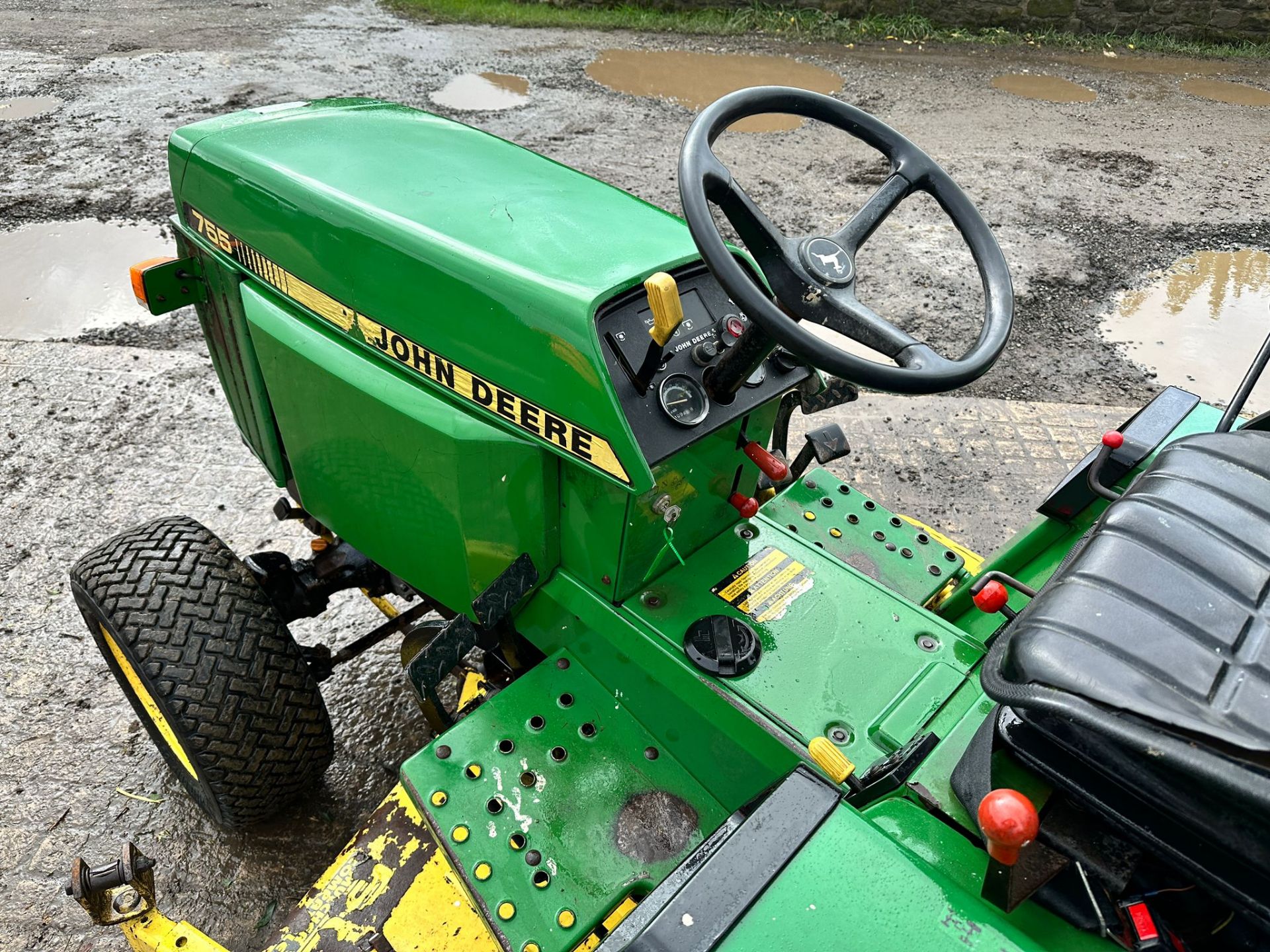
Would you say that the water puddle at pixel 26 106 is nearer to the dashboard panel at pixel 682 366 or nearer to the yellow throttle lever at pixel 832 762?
the dashboard panel at pixel 682 366

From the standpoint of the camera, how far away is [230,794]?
1828 millimetres

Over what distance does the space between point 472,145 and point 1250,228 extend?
188 inches

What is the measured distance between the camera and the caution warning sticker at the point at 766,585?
1741 millimetres

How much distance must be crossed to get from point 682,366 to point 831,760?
28.1 inches

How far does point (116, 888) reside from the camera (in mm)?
1566

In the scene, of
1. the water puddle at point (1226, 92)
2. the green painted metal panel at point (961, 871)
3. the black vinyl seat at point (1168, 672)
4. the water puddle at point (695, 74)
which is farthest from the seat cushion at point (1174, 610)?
the water puddle at point (1226, 92)

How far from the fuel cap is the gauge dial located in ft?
1.25

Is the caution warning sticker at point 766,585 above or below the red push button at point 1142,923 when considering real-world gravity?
below

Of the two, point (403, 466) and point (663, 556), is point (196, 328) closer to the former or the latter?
point (403, 466)

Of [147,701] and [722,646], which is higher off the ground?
[722,646]

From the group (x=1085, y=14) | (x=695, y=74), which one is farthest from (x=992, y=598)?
(x=1085, y=14)

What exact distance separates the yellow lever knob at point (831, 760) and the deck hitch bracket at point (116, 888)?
120 cm

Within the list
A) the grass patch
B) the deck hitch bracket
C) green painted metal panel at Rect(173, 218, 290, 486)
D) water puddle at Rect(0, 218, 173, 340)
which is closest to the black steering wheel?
green painted metal panel at Rect(173, 218, 290, 486)

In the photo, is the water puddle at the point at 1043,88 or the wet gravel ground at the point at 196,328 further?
the water puddle at the point at 1043,88
